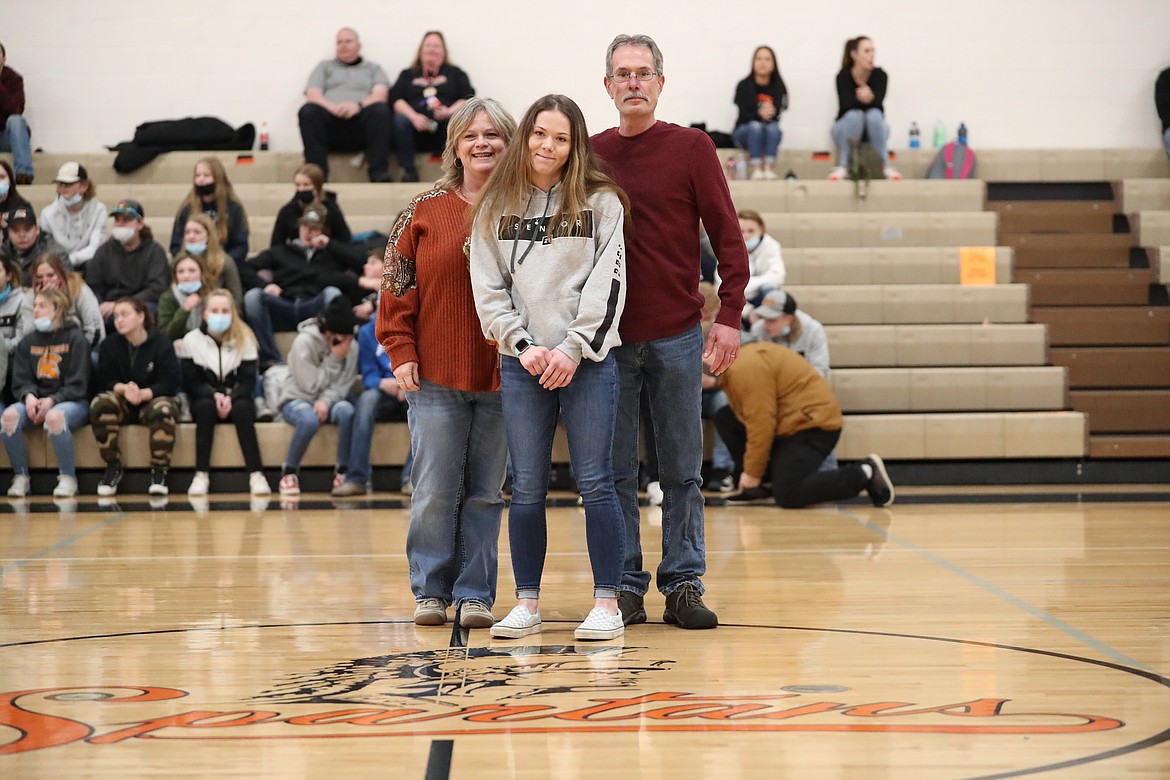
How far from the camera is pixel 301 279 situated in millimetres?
8234

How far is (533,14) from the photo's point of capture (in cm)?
1046

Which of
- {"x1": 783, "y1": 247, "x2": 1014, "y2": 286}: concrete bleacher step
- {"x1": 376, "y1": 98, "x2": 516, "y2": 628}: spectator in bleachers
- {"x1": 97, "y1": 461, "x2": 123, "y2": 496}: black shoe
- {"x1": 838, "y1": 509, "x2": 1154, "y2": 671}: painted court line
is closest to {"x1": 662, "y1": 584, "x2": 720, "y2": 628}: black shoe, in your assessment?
{"x1": 376, "y1": 98, "x2": 516, "y2": 628}: spectator in bleachers

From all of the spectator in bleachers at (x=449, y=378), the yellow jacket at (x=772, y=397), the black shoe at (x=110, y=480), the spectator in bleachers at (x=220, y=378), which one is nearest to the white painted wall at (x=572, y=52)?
the spectator in bleachers at (x=220, y=378)

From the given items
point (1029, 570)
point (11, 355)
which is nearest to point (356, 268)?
point (11, 355)

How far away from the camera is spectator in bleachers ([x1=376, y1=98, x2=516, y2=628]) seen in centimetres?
343

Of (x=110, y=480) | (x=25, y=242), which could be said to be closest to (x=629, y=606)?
(x=110, y=480)

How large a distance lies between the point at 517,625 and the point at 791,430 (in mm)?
3447

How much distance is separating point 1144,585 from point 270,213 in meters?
6.82

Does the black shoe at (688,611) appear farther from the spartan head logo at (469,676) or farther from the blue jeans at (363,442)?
the blue jeans at (363,442)

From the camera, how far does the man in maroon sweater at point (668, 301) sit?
335cm

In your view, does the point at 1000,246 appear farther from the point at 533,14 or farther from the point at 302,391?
the point at 302,391

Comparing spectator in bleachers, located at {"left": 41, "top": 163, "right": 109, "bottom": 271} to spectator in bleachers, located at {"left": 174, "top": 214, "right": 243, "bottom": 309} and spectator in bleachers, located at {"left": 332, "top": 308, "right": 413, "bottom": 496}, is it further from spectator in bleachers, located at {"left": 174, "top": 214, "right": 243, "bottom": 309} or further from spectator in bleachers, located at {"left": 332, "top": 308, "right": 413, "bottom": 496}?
spectator in bleachers, located at {"left": 332, "top": 308, "right": 413, "bottom": 496}

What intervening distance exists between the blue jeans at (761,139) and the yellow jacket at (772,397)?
3529mm

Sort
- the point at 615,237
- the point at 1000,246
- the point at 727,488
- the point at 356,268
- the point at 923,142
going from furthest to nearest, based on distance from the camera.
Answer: the point at 923,142 < the point at 1000,246 < the point at 356,268 < the point at 727,488 < the point at 615,237
